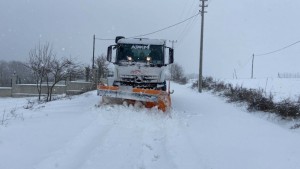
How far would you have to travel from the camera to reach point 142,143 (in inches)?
303

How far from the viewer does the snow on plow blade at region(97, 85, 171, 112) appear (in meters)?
12.2

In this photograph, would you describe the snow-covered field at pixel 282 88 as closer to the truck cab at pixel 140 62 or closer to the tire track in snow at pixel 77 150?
the truck cab at pixel 140 62

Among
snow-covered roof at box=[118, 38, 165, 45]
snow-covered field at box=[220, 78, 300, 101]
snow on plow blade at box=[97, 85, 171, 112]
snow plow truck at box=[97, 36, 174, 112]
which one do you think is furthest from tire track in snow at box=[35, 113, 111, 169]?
snow-covered field at box=[220, 78, 300, 101]

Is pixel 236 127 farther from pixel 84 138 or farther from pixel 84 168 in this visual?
pixel 84 168

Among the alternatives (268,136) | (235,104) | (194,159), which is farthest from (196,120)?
(235,104)

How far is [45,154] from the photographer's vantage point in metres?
6.25

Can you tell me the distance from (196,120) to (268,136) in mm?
3082

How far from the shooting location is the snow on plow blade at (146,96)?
12156mm

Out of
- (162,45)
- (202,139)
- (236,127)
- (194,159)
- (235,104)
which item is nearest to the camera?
(194,159)

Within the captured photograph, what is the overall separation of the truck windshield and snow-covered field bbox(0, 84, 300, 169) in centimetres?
354

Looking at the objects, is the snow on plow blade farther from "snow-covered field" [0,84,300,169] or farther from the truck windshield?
the truck windshield

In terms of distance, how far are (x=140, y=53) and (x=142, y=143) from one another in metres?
7.57

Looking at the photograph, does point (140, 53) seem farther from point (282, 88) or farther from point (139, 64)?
point (282, 88)

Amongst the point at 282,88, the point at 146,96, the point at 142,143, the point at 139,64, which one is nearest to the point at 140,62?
the point at 139,64
